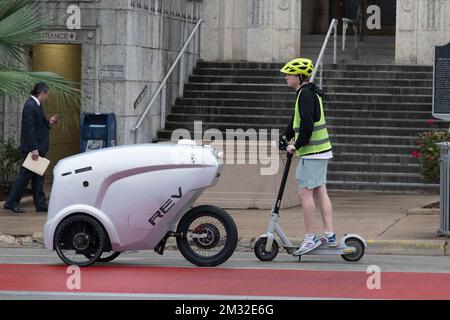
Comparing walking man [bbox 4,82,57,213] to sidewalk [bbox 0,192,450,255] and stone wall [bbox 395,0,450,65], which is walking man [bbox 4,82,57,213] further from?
stone wall [bbox 395,0,450,65]

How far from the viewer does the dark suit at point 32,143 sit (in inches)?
683

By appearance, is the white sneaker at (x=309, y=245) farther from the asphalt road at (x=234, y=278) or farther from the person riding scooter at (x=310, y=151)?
the asphalt road at (x=234, y=278)

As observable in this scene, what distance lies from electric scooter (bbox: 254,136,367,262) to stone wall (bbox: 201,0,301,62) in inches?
531

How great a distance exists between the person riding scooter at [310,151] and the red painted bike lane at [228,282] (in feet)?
2.49

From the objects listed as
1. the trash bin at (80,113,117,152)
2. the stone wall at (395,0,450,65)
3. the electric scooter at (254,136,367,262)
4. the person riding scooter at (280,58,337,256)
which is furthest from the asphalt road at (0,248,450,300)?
the stone wall at (395,0,450,65)

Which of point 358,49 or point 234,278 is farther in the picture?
point 358,49

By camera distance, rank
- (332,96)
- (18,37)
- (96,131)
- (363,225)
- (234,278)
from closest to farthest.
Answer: (234,278)
(363,225)
(18,37)
(96,131)
(332,96)

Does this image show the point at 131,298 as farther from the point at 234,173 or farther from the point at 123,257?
the point at 234,173

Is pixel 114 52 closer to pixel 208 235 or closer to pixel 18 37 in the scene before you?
pixel 18 37

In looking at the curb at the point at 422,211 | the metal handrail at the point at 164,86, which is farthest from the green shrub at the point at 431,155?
the metal handrail at the point at 164,86

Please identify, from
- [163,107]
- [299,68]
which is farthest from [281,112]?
[299,68]

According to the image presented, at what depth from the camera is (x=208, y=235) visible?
12.4 meters

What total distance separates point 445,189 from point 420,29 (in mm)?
11591

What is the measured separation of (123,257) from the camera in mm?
13711
